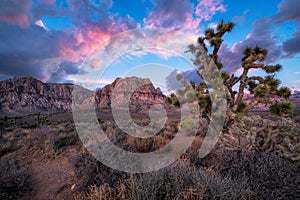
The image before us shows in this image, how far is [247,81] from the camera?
306 inches

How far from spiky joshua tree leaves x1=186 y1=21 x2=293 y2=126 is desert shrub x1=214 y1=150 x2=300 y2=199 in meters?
3.00

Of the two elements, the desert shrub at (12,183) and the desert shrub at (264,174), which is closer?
the desert shrub at (264,174)

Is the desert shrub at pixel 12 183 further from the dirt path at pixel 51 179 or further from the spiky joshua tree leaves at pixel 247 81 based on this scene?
the spiky joshua tree leaves at pixel 247 81

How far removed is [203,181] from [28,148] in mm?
8816

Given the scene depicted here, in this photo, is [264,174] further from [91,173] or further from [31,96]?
[31,96]

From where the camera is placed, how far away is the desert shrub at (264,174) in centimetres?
326

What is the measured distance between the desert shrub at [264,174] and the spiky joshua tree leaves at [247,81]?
3.00m

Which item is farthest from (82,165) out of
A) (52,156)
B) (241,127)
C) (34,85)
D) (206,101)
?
(34,85)

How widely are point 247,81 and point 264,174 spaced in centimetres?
515

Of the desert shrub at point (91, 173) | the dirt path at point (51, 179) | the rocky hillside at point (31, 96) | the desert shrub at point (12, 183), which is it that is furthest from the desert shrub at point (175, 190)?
the rocky hillside at point (31, 96)

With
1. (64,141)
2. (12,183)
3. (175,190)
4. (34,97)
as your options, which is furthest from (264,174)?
(34,97)

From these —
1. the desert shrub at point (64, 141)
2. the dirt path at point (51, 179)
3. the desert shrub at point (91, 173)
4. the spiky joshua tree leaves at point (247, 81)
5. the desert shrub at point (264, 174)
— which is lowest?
the dirt path at point (51, 179)

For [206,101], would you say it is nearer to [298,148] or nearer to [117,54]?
[298,148]

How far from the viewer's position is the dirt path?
4.20 metres
